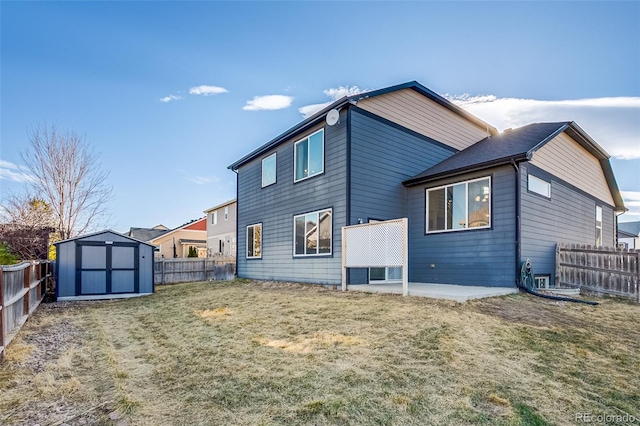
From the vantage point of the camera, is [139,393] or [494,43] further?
[494,43]

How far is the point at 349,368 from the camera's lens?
3.91m

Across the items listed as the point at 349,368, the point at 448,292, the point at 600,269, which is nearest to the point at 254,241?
the point at 448,292

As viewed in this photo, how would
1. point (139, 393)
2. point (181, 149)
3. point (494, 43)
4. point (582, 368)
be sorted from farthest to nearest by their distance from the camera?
point (181, 149)
point (494, 43)
point (582, 368)
point (139, 393)

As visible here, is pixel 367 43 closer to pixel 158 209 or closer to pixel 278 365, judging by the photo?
pixel 278 365

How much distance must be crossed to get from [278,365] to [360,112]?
290 inches

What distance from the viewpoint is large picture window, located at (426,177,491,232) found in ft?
29.7

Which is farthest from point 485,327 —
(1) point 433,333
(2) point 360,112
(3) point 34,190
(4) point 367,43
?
(3) point 34,190

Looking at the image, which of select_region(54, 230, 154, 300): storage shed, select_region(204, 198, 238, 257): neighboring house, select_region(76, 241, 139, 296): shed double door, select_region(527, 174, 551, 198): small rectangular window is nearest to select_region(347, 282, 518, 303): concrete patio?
Result: select_region(527, 174, 551, 198): small rectangular window

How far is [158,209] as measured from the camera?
74.2ft

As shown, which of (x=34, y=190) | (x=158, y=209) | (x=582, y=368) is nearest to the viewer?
(x=582, y=368)

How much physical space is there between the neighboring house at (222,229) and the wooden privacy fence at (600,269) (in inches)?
748

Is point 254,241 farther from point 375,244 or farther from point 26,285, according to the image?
point 26,285

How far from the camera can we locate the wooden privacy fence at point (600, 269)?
27.1ft

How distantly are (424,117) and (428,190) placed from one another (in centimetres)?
265
